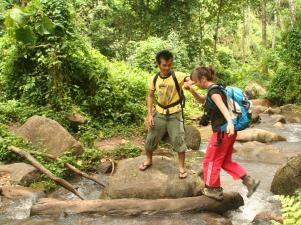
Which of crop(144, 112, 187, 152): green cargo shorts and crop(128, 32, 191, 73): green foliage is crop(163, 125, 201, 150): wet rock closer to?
crop(144, 112, 187, 152): green cargo shorts

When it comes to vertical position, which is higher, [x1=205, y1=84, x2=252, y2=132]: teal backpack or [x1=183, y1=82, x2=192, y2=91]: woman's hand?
[x1=183, y1=82, x2=192, y2=91]: woman's hand

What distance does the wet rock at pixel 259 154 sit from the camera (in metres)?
9.32

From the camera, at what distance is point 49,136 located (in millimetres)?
8141

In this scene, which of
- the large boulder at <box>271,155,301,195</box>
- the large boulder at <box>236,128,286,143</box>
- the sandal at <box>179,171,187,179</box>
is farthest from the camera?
the large boulder at <box>236,128,286,143</box>

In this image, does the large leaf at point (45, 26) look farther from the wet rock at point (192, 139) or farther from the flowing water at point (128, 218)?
the wet rock at point (192, 139)

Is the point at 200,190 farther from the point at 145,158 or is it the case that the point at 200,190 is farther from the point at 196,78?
the point at 196,78

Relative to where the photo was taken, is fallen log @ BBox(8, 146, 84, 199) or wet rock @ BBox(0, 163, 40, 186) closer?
fallen log @ BBox(8, 146, 84, 199)

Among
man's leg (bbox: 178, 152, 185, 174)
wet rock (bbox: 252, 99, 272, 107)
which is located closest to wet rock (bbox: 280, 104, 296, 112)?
wet rock (bbox: 252, 99, 272, 107)

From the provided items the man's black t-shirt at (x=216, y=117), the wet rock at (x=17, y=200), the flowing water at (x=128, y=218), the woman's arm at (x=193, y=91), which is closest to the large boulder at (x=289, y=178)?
the flowing water at (x=128, y=218)

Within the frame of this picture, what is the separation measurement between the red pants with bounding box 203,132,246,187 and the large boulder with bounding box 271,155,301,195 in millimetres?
1400

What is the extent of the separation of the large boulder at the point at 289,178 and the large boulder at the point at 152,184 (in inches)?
55.2

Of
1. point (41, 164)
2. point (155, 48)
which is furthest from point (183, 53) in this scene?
point (41, 164)

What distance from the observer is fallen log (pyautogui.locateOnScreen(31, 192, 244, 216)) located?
17.8 feet

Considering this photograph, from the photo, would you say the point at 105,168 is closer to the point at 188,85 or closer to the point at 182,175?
the point at 182,175
